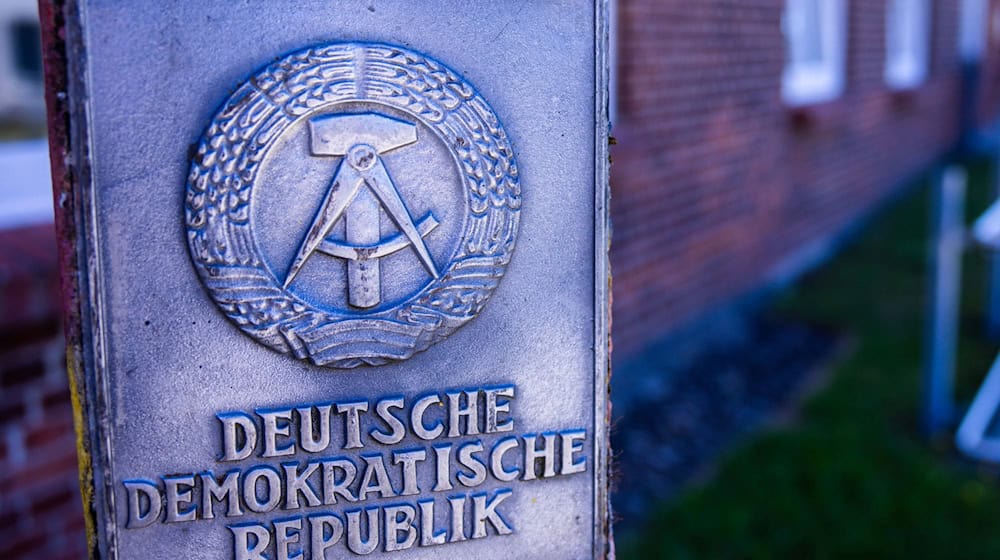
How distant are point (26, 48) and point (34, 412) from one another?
95 cm

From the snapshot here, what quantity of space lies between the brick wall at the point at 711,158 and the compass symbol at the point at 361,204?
2615mm

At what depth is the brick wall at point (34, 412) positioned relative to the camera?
235 cm

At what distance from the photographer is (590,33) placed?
4.70 feet

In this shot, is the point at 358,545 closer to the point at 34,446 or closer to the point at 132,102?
the point at 132,102

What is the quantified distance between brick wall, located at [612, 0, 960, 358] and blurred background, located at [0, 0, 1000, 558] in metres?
0.01

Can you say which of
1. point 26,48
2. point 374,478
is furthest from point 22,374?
point 374,478

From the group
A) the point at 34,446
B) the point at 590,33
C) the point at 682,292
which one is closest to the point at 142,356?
the point at 590,33

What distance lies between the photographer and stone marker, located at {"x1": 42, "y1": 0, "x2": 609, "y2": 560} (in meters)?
1.27

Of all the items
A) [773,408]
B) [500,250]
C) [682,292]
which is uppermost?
[500,250]

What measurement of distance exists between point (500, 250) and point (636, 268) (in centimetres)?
298

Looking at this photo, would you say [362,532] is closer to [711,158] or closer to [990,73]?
[711,158]

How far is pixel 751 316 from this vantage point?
552 cm

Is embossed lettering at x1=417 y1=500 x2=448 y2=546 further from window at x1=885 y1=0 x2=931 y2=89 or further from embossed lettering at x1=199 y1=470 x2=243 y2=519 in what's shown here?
window at x1=885 y1=0 x2=931 y2=89

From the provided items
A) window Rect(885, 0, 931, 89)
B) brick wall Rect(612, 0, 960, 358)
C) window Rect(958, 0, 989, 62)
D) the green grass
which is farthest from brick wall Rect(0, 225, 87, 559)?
window Rect(958, 0, 989, 62)
